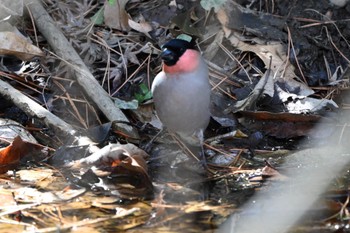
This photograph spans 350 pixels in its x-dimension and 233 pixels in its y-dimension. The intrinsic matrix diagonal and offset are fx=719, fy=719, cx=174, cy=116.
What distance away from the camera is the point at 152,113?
4.92 m

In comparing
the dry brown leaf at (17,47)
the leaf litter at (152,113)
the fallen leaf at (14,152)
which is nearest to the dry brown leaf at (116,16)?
the leaf litter at (152,113)

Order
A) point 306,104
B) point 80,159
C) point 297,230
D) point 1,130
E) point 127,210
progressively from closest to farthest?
point 297,230 < point 127,210 < point 80,159 < point 1,130 < point 306,104

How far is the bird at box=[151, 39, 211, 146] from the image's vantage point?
14.5ft

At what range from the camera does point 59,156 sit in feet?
13.6

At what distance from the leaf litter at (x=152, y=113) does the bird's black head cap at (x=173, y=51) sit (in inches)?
18.3

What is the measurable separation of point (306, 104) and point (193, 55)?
85 centimetres

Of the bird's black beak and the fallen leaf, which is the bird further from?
the fallen leaf

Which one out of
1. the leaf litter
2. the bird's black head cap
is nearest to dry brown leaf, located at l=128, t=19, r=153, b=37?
the leaf litter

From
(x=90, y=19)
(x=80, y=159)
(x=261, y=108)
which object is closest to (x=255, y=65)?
(x=261, y=108)

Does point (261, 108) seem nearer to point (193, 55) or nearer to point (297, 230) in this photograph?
point (193, 55)

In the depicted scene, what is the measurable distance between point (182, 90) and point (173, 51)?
10.4 inches

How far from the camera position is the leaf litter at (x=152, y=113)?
11.5 ft

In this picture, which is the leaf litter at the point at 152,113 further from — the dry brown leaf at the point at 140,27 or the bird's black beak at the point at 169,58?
the bird's black beak at the point at 169,58

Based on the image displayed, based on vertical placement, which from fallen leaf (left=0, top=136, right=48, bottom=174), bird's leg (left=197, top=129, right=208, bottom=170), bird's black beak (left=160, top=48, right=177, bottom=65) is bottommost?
bird's leg (left=197, top=129, right=208, bottom=170)
